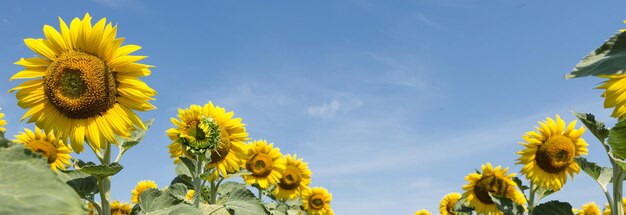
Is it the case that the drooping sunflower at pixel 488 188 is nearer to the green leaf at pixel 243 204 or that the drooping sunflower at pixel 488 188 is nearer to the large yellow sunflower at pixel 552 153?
the large yellow sunflower at pixel 552 153

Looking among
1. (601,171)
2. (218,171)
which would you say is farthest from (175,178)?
(601,171)

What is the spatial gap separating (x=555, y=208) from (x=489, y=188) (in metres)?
3.64

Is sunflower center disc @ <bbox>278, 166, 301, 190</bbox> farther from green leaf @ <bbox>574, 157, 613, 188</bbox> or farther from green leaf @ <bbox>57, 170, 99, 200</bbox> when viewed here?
green leaf @ <bbox>57, 170, 99, 200</bbox>

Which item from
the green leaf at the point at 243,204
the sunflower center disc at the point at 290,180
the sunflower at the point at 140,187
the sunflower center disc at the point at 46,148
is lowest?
the green leaf at the point at 243,204

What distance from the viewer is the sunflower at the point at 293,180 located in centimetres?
1119

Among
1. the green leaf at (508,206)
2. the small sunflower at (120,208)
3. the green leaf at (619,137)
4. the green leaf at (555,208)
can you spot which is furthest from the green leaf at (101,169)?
the small sunflower at (120,208)

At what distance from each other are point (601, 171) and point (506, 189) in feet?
10.6

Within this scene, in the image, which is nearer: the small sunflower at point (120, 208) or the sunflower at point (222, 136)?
the sunflower at point (222, 136)

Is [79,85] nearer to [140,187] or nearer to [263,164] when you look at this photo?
[263,164]

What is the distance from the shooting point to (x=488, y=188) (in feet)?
29.9

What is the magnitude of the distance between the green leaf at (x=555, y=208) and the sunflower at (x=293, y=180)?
20.0ft

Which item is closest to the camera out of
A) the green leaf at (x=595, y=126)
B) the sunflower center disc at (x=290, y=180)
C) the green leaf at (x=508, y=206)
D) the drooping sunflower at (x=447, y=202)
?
the green leaf at (x=595, y=126)

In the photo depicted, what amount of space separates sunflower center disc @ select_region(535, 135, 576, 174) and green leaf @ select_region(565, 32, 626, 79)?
6.92m

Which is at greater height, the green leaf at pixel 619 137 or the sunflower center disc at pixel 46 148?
the sunflower center disc at pixel 46 148
